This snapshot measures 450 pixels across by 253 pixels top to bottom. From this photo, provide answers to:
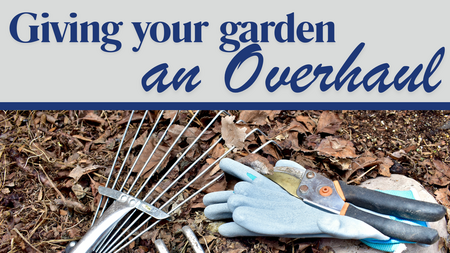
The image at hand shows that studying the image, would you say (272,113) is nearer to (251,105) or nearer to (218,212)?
(251,105)

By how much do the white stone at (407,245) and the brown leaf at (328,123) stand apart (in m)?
0.37

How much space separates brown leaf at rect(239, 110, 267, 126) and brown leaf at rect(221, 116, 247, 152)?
0.15m

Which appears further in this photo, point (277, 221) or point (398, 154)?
point (398, 154)

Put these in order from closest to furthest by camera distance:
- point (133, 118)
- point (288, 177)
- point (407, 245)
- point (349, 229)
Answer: point (349, 229) → point (407, 245) → point (288, 177) → point (133, 118)

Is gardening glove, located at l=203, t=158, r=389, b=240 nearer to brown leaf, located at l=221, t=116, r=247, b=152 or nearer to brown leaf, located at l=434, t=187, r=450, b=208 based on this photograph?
brown leaf, located at l=221, t=116, r=247, b=152

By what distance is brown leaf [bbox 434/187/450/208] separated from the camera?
1.78 metres

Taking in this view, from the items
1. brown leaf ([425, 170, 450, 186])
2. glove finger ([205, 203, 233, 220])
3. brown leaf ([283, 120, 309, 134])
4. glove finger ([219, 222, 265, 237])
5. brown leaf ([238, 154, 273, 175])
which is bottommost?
glove finger ([219, 222, 265, 237])

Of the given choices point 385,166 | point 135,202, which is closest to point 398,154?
point 385,166

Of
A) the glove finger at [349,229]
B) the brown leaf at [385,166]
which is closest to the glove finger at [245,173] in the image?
A: the glove finger at [349,229]

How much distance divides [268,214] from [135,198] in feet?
2.31

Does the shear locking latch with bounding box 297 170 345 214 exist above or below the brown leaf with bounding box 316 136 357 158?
below

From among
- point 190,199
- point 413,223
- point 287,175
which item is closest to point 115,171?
point 190,199

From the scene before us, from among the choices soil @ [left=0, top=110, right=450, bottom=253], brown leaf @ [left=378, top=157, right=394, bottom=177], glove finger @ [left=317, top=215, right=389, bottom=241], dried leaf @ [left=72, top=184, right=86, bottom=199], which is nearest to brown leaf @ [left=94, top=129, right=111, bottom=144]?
soil @ [left=0, top=110, right=450, bottom=253]

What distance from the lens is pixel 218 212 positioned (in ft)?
5.62
